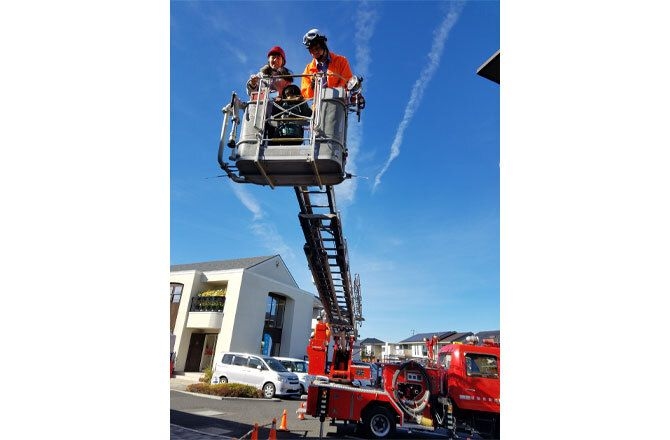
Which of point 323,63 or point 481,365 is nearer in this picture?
point 323,63

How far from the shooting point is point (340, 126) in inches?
128

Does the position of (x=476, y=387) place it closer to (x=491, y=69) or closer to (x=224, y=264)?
(x=491, y=69)

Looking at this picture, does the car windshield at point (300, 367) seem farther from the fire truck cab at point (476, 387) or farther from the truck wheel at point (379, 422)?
the fire truck cab at point (476, 387)

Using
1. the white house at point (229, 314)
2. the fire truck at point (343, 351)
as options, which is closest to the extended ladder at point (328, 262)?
the fire truck at point (343, 351)

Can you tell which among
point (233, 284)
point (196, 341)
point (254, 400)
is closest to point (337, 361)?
point (254, 400)

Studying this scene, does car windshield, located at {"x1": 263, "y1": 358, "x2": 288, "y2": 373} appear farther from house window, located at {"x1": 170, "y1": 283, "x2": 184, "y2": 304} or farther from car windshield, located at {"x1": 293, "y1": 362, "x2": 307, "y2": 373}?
house window, located at {"x1": 170, "y1": 283, "x2": 184, "y2": 304}

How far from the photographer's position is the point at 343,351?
8.30 metres

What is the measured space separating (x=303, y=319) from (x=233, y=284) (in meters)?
5.70

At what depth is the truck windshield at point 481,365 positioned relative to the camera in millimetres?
7082

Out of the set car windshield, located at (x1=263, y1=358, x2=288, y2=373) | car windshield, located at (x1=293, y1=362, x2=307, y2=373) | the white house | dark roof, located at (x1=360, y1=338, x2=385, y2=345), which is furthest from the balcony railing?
dark roof, located at (x1=360, y1=338, x2=385, y2=345)

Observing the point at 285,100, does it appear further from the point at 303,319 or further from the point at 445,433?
the point at 303,319

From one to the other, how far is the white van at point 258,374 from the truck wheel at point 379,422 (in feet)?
19.9

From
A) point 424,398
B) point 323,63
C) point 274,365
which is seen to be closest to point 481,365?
point 424,398

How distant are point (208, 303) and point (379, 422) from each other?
13.6 meters
